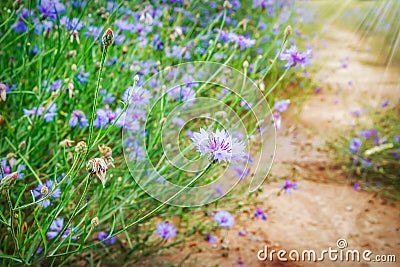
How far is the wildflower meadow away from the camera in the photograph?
37.0 inches

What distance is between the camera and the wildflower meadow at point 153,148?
94cm

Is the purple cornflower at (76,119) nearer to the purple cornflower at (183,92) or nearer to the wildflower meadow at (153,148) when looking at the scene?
the wildflower meadow at (153,148)

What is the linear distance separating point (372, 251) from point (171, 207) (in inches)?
28.2

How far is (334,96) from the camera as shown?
323 cm

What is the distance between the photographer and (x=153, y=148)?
1.14 metres

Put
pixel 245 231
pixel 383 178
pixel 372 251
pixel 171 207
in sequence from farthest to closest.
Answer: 1. pixel 383 178
2. pixel 245 231
3. pixel 372 251
4. pixel 171 207

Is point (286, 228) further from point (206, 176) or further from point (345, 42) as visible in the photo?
point (345, 42)

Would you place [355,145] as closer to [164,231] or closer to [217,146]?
[164,231]

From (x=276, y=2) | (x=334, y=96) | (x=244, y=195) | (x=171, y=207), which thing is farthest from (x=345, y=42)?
(x=171, y=207)

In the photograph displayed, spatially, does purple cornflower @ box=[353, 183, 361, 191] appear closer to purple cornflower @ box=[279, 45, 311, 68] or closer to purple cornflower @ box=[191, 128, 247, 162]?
purple cornflower @ box=[279, 45, 311, 68]

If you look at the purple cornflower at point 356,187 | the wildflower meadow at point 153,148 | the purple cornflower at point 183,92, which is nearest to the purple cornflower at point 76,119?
the wildflower meadow at point 153,148

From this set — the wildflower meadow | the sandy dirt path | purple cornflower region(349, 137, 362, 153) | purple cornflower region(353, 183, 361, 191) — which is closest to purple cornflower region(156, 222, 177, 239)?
the wildflower meadow

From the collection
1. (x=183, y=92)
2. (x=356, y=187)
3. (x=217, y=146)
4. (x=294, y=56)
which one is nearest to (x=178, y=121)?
(x=183, y=92)

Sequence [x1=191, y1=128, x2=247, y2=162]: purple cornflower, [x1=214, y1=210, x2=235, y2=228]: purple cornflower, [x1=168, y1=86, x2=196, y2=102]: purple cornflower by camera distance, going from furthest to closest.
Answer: [x1=214, y1=210, x2=235, y2=228]: purple cornflower
[x1=168, y1=86, x2=196, y2=102]: purple cornflower
[x1=191, y1=128, x2=247, y2=162]: purple cornflower
